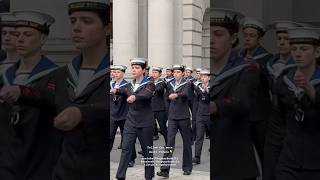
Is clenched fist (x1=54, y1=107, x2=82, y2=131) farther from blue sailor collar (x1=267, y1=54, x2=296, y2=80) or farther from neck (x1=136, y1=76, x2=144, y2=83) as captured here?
neck (x1=136, y1=76, x2=144, y2=83)

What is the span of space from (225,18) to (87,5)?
0.50 m

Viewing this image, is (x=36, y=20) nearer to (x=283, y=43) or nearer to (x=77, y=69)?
(x=77, y=69)

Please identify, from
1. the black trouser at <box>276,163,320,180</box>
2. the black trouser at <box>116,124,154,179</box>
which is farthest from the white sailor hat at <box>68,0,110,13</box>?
the black trouser at <box>116,124,154,179</box>

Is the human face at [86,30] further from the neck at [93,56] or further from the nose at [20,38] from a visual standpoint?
the nose at [20,38]

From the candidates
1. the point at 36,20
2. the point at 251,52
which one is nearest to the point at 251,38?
the point at 251,52

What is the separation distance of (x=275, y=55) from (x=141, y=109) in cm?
242

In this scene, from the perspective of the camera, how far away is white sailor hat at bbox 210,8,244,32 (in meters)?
2.13

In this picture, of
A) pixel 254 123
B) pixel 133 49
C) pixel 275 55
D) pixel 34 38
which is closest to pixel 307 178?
pixel 254 123

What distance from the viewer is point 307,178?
2.16 m

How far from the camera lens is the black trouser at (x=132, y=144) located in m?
4.23

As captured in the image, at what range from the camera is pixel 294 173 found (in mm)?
2178

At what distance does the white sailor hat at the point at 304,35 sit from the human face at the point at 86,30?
0.68 m

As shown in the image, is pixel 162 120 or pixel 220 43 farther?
pixel 162 120

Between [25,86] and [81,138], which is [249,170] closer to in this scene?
[81,138]
